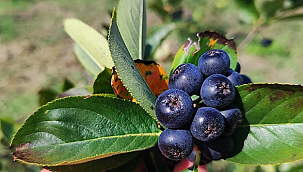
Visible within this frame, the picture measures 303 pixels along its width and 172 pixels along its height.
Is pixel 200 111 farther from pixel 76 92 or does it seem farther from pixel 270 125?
pixel 76 92

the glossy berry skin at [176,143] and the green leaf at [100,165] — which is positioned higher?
the glossy berry skin at [176,143]

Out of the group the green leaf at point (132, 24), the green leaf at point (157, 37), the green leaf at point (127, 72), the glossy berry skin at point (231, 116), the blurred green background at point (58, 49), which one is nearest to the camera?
the green leaf at point (127, 72)

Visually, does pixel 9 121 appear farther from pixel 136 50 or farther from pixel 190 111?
pixel 190 111

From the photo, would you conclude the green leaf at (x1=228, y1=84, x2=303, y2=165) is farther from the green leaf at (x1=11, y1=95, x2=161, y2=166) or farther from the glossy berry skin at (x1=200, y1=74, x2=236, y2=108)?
the green leaf at (x1=11, y1=95, x2=161, y2=166)

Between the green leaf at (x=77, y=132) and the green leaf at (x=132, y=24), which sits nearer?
the green leaf at (x=77, y=132)

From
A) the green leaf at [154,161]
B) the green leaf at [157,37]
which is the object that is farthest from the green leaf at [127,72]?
the green leaf at [157,37]

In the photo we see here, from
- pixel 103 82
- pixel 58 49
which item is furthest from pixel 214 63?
pixel 58 49

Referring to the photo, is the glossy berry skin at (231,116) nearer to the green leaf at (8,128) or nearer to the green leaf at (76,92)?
the green leaf at (76,92)

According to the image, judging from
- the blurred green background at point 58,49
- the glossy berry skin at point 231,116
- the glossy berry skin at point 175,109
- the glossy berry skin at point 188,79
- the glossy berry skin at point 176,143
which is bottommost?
the blurred green background at point 58,49
